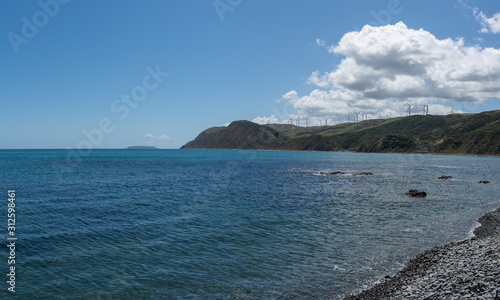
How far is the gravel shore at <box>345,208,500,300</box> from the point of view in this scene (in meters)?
14.4

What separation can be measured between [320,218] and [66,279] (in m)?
26.2

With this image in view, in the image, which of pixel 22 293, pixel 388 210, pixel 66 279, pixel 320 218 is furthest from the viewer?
pixel 388 210

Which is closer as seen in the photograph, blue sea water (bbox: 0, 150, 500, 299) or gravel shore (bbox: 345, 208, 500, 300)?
gravel shore (bbox: 345, 208, 500, 300)

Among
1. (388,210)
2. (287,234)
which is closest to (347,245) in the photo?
(287,234)

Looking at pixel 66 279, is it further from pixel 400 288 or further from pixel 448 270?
pixel 448 270

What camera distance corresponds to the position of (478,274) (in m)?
15.9

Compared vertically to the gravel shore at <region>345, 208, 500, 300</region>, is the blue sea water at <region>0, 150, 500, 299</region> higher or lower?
lower

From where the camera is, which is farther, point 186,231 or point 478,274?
point 186,231

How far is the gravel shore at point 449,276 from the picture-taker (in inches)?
569

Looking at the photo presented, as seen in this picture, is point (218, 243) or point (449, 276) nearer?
point (449, 276)

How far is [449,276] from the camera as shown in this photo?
655 inches

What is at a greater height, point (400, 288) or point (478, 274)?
point (478, 274)

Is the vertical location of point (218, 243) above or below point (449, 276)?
below

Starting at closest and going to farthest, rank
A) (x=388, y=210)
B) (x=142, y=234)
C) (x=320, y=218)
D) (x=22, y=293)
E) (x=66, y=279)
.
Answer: (x=22, y=293) → (x=66, y=279) → (x=142, y=234) → (x=320, y=218) → (x=388, y=210)
